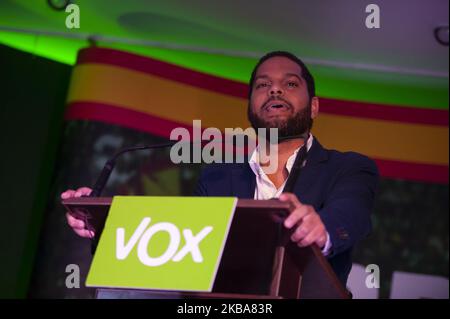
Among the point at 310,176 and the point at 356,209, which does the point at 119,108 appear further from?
the point at 356,209

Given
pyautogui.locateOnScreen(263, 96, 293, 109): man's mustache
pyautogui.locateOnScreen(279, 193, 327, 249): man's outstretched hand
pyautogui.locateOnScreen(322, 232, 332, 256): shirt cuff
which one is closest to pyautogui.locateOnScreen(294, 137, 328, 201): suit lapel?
pyautogui.locateOnScreen(263, 96, 293, 109): man's mustache

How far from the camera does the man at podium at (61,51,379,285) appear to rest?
5.81 feet

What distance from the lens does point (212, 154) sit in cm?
404

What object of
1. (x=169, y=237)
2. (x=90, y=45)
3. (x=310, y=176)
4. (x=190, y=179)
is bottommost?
(x=169, y=237)

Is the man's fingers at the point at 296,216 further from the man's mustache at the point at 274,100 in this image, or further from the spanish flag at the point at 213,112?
the spanish flag at the point at 213,112

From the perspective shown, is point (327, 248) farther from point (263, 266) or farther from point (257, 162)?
point (257, 162)

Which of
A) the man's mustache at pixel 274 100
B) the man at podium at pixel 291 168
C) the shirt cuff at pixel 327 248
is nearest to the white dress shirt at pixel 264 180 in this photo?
the man at podium at pixel 291 168

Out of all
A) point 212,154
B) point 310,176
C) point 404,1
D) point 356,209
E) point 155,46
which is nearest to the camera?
point 356,209

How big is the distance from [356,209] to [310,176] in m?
0.25

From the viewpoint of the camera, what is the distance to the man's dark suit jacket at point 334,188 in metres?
1.61

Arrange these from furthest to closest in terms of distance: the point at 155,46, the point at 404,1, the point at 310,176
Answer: the point at 155,46, the point at 404,1, the point at 310,176

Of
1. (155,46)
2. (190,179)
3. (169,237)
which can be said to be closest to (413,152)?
(190,179)

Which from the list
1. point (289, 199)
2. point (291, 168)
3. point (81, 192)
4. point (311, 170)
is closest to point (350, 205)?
point (291, 168)

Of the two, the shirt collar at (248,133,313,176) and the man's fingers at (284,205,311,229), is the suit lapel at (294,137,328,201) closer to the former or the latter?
the shirt collar at (248,133,313,176)
